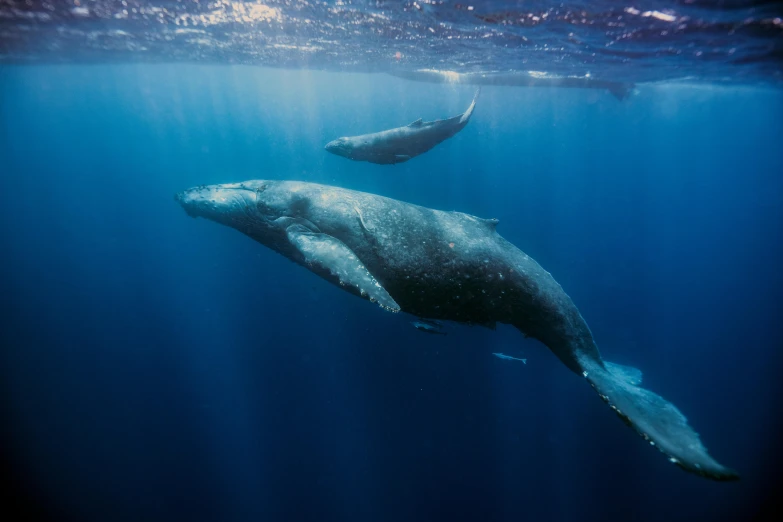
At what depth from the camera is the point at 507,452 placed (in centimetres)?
1590

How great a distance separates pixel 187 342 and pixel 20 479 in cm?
889

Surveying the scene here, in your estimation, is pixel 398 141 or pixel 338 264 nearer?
pixel 338 264

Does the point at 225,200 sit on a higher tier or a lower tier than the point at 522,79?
lower

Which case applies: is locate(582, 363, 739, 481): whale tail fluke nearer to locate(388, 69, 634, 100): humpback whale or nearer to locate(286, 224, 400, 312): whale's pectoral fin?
locate(286, 224, 400, 312): whale's pectoral fin

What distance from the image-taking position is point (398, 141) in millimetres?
9094

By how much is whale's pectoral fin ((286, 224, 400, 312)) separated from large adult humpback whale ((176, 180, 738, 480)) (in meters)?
0.02

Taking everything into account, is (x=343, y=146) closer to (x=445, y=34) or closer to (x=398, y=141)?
(x=398, y=141)

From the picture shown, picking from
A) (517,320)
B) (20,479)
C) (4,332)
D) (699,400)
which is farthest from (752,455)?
(4,332)

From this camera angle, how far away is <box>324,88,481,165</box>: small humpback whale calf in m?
9.05

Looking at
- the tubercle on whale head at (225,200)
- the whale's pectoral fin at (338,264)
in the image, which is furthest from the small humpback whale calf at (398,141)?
the whale's pectoral fin at (338,264)

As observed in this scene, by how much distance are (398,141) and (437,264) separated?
166 inches

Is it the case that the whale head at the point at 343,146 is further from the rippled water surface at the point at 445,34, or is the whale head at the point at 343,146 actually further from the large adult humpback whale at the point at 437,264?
the rippled water surface at the point at 445,34

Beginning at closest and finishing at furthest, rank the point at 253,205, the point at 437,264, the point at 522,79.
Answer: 1. the point at 437,264
2. the point at 253,205
3. the point at 522,79

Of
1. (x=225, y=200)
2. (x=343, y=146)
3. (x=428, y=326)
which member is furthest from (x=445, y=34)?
(x=428, y=326)
